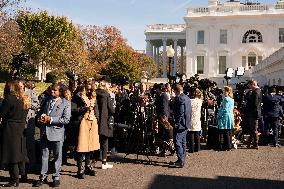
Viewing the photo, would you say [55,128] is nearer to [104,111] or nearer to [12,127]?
[12,127]

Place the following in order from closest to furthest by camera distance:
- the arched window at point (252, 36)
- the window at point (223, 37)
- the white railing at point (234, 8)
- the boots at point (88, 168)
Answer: the boots at point (88, 168) → the arched window at point (252, 36) → the white railing at point (234, 8) → the window at point (223, 37)

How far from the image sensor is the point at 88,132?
8.73 metres

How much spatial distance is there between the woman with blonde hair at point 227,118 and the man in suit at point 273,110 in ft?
4.97

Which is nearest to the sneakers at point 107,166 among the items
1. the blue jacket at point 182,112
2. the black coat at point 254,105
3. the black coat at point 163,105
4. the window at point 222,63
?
the blue jacket at point 182,112

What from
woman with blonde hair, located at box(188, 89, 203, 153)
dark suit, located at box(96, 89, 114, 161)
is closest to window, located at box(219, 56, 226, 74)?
woman with blonde hair, located at box(188, 89, 203, 153)

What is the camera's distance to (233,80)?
54.6 meters

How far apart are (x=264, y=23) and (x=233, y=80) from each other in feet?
43.0

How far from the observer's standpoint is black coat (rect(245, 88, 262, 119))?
12.5 m

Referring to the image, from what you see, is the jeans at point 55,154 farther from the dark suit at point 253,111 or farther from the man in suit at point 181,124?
the dark suit at point 253,111

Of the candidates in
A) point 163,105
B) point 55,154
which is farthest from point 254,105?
point 55,154

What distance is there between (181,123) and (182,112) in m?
0.28

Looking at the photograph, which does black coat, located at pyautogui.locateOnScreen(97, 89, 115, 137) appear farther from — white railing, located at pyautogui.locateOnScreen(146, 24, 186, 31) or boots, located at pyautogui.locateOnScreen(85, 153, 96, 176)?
white railing, located at pyautogui.locateOnScreen(146, 24, 186, 31)

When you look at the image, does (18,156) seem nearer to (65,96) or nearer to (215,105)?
(65,96)

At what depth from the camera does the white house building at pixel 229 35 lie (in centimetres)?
6234
